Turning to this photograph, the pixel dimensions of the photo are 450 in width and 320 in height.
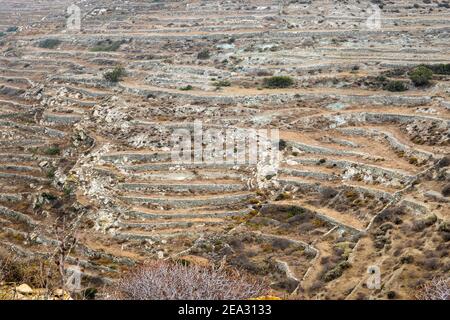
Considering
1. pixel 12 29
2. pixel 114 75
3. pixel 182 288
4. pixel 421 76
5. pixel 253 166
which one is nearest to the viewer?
pixel 182 288

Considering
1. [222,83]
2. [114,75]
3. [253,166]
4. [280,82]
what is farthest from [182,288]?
[114,75]

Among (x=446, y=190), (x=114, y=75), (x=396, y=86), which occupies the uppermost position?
(x=396, y=86)

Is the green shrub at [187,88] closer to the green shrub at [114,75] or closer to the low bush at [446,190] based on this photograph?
the green shrub at [114,75]

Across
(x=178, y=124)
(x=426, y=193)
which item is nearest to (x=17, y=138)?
(x=178, y=124)

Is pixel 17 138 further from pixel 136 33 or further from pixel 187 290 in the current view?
pixel 187 290

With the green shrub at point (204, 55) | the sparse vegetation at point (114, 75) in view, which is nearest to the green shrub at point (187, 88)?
the green shrub at point (204, 55)

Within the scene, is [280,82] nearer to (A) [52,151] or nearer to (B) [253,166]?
(B) [253,166]
